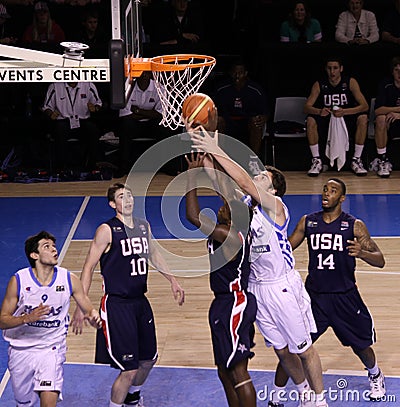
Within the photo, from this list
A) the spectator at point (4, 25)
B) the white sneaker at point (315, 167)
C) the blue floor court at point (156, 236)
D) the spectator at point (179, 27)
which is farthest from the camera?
the spectator at point (4, 25)

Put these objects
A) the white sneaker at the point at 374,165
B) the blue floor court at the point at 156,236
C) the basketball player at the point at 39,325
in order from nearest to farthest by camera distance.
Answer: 1. the basketball player at the point at 39,325
2. the blue floor court at the point at 156,236
3. the white sneaker at the point at 374,165

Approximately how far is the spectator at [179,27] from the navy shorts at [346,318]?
303 inches

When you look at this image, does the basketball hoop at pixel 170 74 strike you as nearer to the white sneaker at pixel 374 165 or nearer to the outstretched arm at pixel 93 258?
the outstretched arm at pixel 93 258

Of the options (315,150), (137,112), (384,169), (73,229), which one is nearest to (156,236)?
(73,229)

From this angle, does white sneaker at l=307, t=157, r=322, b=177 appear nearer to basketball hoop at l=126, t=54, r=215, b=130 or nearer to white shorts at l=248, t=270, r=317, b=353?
basketball hoop at l=126, t=54, r=215, b=130

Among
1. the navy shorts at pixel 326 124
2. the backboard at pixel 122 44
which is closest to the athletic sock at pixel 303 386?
the backboard at pixel 122 44

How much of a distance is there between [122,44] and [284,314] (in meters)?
2.19

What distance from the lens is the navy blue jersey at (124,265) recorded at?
6.91m

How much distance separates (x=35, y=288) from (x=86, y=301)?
36cm

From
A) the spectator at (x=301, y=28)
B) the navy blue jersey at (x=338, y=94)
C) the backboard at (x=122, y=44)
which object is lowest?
the navy blue jersey at (x=338, y=94)

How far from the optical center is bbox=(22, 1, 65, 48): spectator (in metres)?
14.1

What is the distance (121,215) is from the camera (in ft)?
23.3

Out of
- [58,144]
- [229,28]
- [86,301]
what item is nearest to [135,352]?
[86,301]

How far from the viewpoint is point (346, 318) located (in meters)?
7.14
